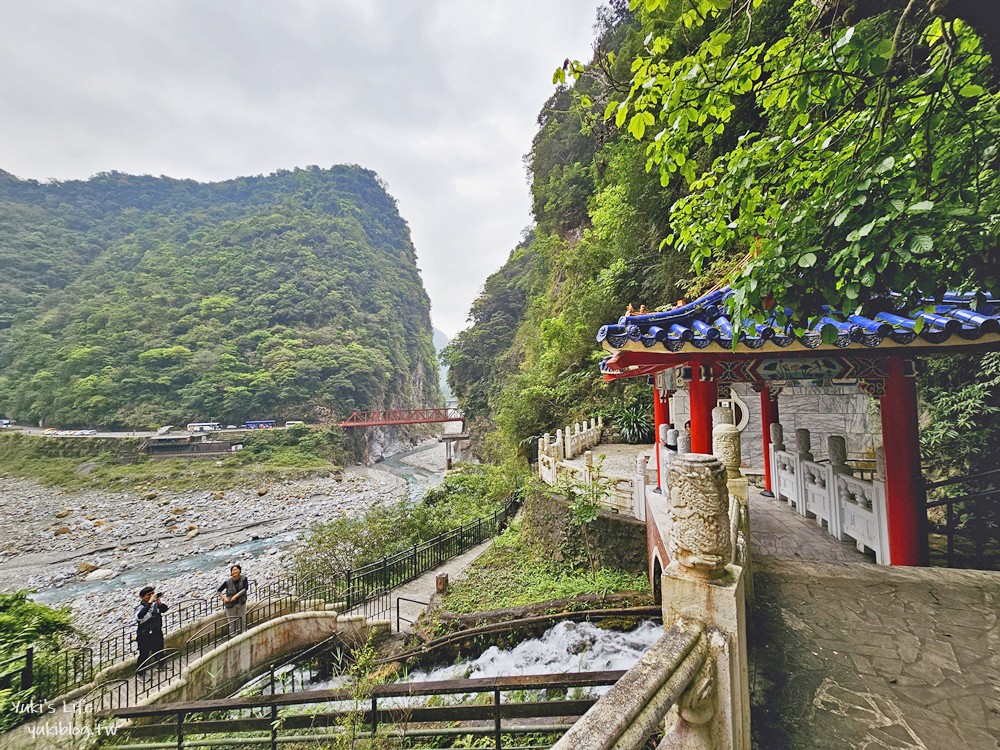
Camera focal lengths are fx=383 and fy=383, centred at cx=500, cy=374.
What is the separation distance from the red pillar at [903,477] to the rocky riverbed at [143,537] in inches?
674

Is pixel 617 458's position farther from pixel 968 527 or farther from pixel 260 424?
pixel 260 424

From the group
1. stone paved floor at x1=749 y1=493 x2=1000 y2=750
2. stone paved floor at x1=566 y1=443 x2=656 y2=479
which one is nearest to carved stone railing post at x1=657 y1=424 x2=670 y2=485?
stone paved floor at x1=566 y1=443 x2=656 y2=479

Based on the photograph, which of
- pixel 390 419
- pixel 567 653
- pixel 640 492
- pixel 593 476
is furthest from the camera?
pixel 390 419

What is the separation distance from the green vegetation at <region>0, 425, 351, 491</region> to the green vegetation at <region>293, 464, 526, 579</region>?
64.2ft

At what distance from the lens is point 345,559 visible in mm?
10844

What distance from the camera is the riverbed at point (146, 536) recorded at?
13.7m

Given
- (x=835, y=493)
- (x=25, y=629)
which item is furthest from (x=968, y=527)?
(x=25, y=629)

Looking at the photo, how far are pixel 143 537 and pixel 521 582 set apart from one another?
68.0 feet

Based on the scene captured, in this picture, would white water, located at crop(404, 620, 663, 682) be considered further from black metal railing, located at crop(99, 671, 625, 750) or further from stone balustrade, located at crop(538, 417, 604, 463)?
stone balustrade, located at crop(538, 417, 604, 463)

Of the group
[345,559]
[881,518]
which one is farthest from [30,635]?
[881,518]

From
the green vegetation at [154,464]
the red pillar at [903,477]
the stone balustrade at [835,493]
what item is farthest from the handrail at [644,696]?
the green vegetation at [154,464]

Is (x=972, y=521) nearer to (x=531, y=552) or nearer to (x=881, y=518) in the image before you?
(x=881, y=518)

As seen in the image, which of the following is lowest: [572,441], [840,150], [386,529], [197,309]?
[386,529]

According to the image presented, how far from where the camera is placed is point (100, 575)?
48.5 ft
